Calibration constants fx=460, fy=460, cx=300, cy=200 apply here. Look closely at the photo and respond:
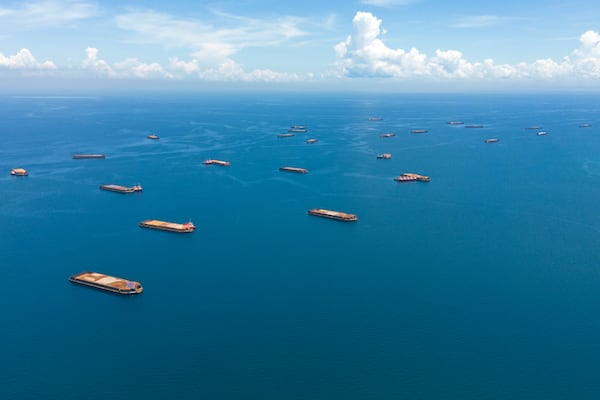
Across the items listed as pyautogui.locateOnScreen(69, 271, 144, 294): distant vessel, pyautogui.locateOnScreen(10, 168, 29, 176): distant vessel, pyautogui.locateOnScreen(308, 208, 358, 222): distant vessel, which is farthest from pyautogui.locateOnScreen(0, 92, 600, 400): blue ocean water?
pyautogui.locateOnScreen(10, 168, 29, 176): distant vessel

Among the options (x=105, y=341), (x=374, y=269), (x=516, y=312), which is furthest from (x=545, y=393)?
(x=105, y=341)

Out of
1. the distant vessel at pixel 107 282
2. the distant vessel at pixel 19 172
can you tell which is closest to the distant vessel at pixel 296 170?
the distant vessel at pixel 19 172

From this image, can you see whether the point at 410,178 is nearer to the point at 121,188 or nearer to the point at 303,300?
the point at 303,300

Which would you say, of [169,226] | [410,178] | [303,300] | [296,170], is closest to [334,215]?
[169,226]

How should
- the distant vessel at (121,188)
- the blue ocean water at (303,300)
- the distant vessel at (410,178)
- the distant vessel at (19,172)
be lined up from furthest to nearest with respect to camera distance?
the distant vessel at (19,172) < the distant vessel at (410,178) < the distant vessel at (121,188) < the blue ocean water at (303,300)

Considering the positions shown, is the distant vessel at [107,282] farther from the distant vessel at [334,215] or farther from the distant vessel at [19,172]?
the distant vessel at [19,172]

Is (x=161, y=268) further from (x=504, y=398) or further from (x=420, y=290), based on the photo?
(x=504, y=398)

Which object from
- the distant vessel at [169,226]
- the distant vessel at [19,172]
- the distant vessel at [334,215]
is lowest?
the distant vessel at [169,226]
